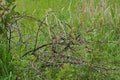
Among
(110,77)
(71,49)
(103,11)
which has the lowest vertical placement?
(110,77)

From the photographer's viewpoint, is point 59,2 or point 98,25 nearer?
point 98,25

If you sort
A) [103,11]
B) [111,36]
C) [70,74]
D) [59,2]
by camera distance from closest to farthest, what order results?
[70,74], [111,36], [103,11], [59,2]

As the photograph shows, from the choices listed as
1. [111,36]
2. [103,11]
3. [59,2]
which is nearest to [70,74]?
[111,36]

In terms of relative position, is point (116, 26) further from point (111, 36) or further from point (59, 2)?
point (59, 2)

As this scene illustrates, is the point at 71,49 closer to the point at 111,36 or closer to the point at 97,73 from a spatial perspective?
the point at 97,73

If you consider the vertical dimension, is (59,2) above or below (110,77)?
above

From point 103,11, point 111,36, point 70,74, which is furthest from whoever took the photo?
point 103,11

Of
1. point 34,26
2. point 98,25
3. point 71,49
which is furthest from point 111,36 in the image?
point 71,49

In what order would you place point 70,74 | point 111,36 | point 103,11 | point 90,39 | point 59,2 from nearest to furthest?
point 70,74
point 90,39
point 111,36
point 103,11
point 59,2

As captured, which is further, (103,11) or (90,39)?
(103,11)

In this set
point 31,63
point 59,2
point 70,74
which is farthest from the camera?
point 59,2

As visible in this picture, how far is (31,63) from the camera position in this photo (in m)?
3.17

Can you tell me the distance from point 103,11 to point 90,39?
4.62ft

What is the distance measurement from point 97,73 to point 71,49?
284mm
